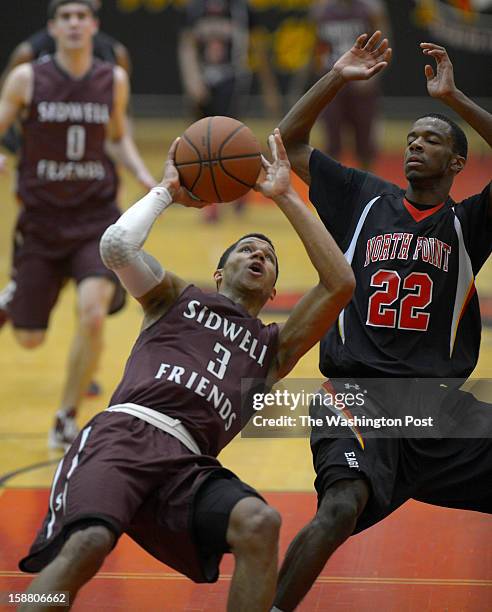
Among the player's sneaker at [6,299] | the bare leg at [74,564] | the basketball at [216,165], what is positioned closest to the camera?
the bare leg at [74,564]

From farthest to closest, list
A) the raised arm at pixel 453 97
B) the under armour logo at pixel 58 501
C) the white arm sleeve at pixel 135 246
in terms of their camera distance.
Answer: the raised arm at pixel 453 97
the white arm sleeve at pixel 135 246
the under armour logo at pixel 58 501

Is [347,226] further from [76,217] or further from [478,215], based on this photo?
[76,217]

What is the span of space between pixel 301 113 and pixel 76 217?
2.89 metres

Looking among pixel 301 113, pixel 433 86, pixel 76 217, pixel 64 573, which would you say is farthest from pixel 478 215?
pixel 76 217

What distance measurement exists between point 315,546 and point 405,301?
3.90 feet

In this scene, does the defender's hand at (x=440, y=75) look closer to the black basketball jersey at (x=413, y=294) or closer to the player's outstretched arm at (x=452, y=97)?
the player's outstretched arm at (x=452, y=97)

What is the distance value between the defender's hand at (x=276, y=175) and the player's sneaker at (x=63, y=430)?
3121 mm

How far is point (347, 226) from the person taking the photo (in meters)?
5.63

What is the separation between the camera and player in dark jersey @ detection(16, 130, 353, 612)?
4.44 metres

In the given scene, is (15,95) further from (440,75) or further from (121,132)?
(440,75)

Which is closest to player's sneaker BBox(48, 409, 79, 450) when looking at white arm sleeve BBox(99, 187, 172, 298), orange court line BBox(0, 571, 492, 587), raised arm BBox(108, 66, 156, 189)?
raised arm BBox(108, 66, 156, 189)

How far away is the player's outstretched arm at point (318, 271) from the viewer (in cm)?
496

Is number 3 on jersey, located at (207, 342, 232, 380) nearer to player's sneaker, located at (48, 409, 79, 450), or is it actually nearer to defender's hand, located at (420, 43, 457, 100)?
defender's hand, located at (420, 43, 457, 100)

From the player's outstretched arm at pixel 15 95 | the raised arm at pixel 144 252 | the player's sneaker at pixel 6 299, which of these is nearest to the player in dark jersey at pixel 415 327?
the raised arm at pixel 144 252
